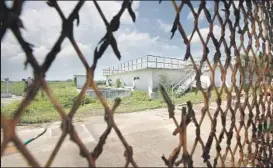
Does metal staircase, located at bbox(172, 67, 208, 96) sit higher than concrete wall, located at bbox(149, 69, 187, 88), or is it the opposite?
concrete wall, located at bbox(149, 69, 187, 88)

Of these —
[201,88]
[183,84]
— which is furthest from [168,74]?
[201,88]

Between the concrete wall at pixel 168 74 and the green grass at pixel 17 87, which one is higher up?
the concrete wall at pixel 168 74

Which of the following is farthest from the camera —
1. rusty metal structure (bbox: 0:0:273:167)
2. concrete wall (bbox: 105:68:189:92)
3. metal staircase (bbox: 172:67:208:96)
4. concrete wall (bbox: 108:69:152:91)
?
concrete wall (bbox: 108:69:152:91)

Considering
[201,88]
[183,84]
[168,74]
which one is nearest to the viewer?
[201,88]

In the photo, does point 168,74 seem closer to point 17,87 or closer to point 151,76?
point 151,76

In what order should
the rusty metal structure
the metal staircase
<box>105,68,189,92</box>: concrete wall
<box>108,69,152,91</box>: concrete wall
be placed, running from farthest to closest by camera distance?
<box>108,69,152,91</box>: concrete wall, <box>105,68,189,92</box>: concrete wall, the metal staircase, the rusty metal structure

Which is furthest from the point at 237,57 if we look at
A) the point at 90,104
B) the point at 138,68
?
the point at 138,68

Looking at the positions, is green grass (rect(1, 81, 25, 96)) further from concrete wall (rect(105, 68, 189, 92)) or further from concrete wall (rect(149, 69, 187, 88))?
concrete wall (rect(149, 69, 187, 88))

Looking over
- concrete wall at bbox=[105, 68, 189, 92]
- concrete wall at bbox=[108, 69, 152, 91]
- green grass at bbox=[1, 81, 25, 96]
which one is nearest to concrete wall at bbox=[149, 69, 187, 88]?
concrete wall at bbox=[105, 68, 189, 92]

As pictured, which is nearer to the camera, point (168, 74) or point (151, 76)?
point (151, 76)

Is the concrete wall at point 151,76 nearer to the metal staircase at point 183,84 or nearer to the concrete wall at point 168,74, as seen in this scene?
the concrete wall at point 168,74

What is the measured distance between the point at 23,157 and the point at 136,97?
15.0 m

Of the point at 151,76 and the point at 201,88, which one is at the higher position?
the point at 151,76

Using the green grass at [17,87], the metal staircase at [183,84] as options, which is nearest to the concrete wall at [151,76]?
the metal staircase at [183,84]
